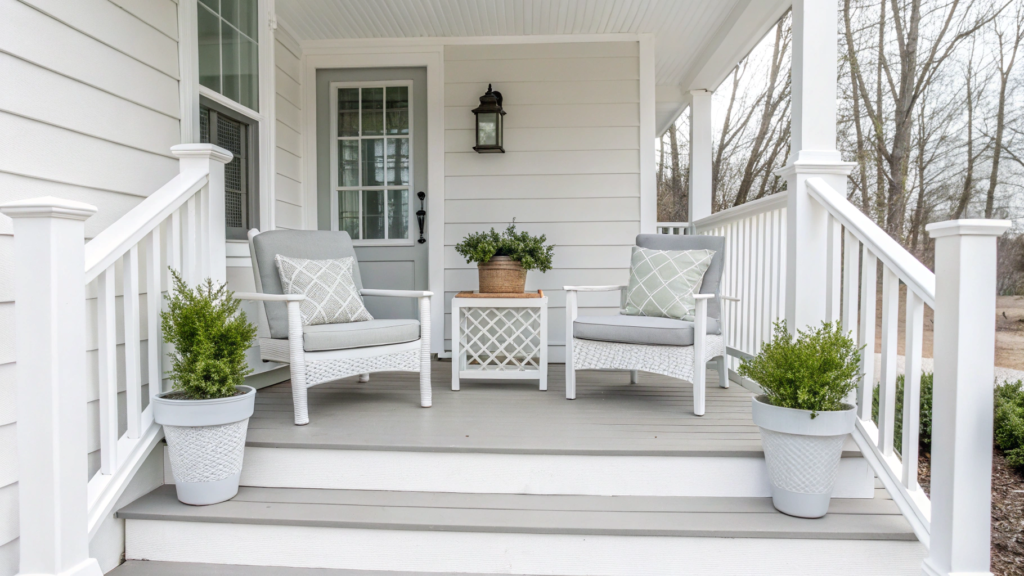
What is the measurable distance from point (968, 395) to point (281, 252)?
2834 mm

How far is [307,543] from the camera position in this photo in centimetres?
189

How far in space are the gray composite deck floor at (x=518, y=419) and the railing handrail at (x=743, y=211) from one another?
1035 millimetres

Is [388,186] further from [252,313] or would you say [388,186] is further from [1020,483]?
[1020,483]

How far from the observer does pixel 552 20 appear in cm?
395

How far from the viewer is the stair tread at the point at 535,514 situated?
1.81 m

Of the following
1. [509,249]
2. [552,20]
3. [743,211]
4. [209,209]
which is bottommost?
[509,249]

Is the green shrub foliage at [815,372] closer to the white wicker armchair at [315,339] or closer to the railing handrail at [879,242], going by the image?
the railing handrail at [879,242]

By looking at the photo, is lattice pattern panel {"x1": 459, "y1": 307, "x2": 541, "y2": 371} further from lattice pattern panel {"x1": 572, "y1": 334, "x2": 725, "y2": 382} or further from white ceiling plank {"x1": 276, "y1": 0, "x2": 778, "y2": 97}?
white ceiling plank {"x1": 276, "y1": 0, "x2": 778, "y2": 97}

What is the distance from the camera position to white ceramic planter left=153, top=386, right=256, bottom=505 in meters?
1.89

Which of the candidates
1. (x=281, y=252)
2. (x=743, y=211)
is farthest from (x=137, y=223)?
(x=743, y=211)

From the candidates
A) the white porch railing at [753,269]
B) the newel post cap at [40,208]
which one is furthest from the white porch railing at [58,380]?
the white porch railing at [753,269]

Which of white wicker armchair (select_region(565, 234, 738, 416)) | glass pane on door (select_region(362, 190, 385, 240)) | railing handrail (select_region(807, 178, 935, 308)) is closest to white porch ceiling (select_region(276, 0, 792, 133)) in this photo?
glass pane on door (select_region(362, 190, 385, 240))

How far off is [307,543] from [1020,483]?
3.64m

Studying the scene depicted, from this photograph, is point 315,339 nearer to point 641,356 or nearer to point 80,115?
point 80,115
